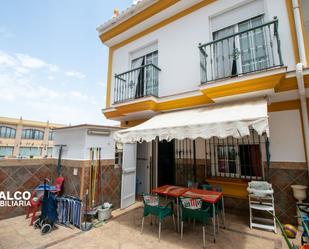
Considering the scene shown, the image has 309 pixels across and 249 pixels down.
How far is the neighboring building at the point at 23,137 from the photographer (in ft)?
158

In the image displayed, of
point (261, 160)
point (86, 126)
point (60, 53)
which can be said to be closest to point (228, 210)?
point (261, 160)

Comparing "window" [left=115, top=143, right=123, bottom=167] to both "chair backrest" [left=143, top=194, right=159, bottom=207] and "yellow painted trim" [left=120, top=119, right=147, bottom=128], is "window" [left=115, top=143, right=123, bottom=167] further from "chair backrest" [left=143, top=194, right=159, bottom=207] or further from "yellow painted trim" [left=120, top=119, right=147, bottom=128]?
"chair backrest" [left=143, top=194, right=159, bottom=207]

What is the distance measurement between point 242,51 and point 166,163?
783cm

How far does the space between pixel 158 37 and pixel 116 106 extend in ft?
16.9

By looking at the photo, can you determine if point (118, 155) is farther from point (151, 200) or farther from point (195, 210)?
point (195, 210)

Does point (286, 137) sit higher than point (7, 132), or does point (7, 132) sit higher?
point (7, 132)

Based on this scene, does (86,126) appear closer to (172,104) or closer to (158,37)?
(172,104)

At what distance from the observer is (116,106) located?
10156mm

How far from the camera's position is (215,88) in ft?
22.8

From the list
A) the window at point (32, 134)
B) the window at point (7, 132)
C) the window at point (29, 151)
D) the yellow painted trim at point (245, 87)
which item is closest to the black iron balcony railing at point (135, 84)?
the yellow painted trim at point (245, 87)

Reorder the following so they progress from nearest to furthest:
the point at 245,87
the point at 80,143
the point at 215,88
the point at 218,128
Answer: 1. the point at 218,128
2. the point at 245,87
3. the point at 215,88
4. the point at 80,143

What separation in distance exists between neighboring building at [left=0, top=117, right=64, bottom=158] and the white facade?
167 ft

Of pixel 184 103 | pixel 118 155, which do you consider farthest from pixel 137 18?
pixel 118 155

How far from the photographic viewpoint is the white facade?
7.31 m
